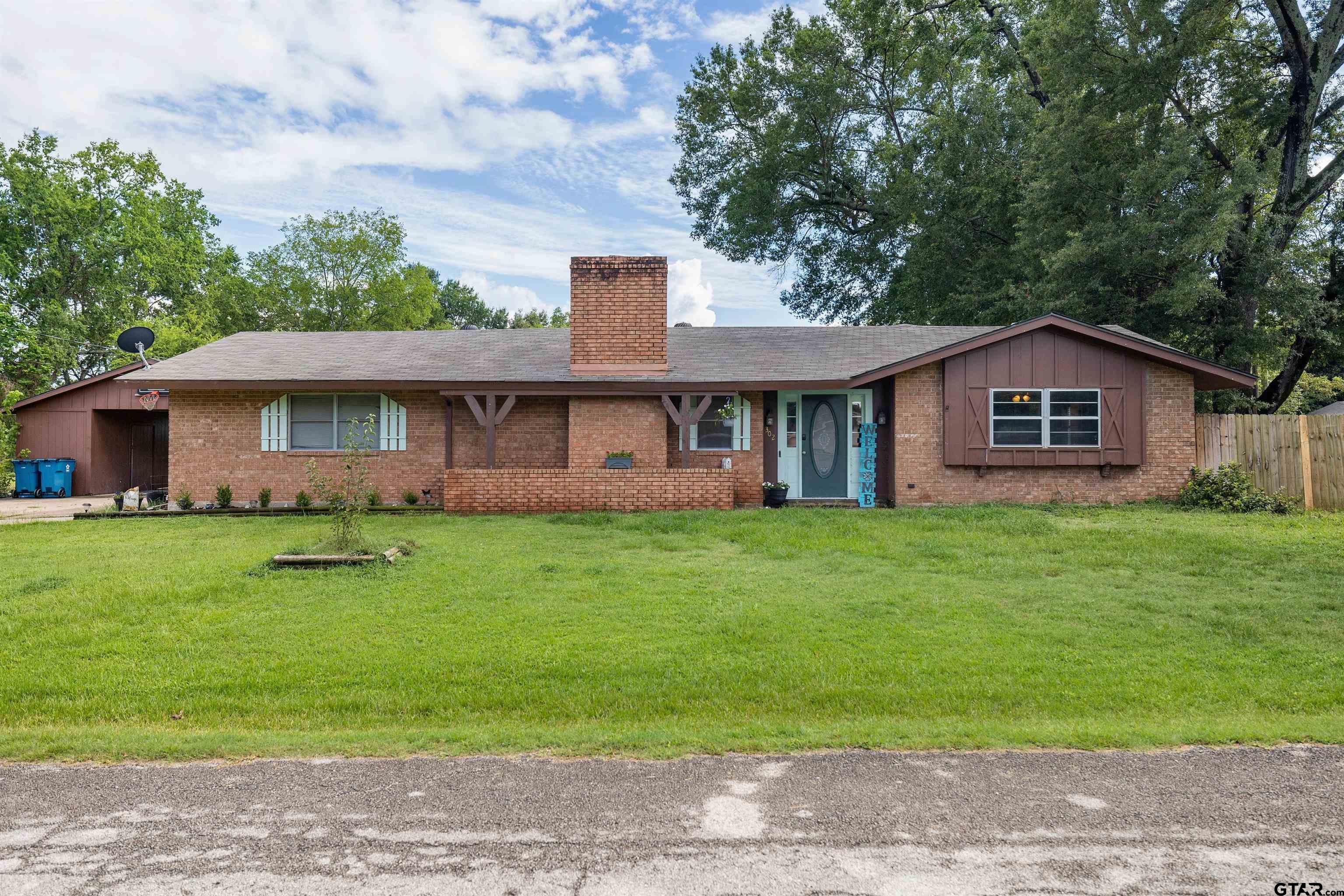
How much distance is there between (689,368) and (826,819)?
12.0m

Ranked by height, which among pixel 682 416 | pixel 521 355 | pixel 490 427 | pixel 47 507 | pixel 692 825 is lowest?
pixel 692 825

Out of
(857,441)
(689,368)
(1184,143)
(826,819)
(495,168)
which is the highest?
(495,168)

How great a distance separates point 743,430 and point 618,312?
10.9ft

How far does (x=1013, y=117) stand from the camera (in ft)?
75.0

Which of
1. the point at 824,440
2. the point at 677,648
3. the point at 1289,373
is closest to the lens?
the point at 677,648

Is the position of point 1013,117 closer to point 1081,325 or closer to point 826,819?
point 1081,325

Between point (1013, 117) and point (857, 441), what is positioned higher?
point (1013, 117)

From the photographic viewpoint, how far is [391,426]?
14.7 meters

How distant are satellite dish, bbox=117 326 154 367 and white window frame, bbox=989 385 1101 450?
19.0m

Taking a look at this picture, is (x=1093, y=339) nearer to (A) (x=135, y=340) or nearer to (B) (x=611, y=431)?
(B) (x=611, y=431)

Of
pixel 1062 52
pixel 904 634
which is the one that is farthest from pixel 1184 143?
pixel 904 634

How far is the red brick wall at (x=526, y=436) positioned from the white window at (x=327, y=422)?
1.12m

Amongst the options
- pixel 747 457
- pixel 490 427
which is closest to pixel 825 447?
pixel 747 457

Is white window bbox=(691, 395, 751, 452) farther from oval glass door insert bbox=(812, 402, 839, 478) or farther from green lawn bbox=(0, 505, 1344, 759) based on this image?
green lawn bbox=(0, 505, 1344, 759)
